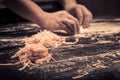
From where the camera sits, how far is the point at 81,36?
45.3 inches

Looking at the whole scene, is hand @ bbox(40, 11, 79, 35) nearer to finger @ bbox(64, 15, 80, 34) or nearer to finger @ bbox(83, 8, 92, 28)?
finger @ bbox(64, 15, 80, 34)

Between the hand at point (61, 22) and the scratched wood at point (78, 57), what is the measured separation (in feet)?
0.16

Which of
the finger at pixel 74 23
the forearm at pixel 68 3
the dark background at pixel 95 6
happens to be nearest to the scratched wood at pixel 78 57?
the finger at pixel 74 23

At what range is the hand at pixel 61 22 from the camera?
3.76 feet

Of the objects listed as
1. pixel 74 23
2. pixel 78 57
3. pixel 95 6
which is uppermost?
pixel 95 6

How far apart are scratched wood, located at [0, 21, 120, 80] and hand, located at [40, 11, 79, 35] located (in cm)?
5

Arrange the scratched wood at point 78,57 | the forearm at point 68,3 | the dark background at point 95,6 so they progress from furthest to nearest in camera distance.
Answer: the dark background at point 95,6 → the forearm at point 68,3 → the scratched wood at point 78,57

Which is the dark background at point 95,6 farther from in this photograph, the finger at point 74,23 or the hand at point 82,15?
the finger at point 74,23

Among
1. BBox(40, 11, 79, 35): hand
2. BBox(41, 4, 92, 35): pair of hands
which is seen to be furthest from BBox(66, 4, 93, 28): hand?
BBox(40, 11, 79, 35): hand

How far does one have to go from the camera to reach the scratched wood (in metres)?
0.75

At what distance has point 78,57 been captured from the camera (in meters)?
0.88

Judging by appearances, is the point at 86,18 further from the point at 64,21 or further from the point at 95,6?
the point at 95,6

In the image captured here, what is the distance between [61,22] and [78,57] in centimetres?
32

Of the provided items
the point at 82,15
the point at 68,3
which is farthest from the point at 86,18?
the point at 68,3
